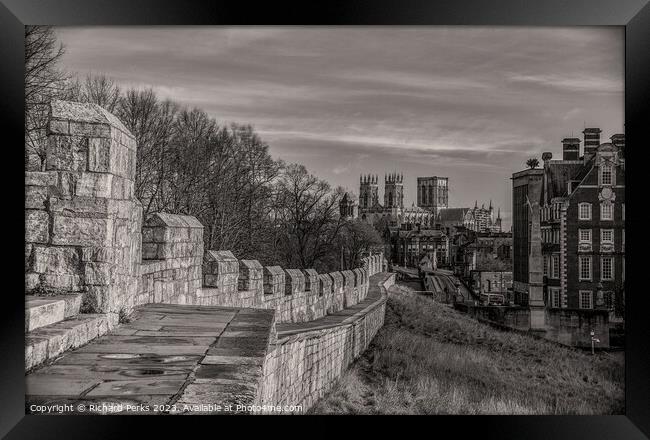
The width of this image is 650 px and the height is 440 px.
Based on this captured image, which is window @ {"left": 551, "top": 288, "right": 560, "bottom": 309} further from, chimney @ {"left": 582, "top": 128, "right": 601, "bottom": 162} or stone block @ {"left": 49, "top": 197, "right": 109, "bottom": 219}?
Result: stone block @ {"left": 49, "top": 197, "right": 109, "bottom": 219}

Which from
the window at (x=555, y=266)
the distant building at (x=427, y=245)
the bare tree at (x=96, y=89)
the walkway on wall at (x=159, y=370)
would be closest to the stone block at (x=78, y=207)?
the walkway on wall at (x=159, y=370)

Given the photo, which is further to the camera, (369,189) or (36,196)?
(369,189)

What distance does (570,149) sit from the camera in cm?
638

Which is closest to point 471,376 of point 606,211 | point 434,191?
point 434,191

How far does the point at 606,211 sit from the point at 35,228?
14.8 ft

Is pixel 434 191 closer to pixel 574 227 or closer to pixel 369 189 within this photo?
pixel 574 227

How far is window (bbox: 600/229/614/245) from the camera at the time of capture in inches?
220

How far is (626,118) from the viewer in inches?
185

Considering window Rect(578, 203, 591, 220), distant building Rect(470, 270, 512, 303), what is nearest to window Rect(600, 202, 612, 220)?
window Rect(578, 203, 591, 220)

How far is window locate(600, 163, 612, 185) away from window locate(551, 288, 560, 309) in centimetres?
179

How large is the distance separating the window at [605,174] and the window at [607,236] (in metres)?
0.41

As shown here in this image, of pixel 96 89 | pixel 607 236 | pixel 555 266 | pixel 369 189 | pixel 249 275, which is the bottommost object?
pixel 249 275

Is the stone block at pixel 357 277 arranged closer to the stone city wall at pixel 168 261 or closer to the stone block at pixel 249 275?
the stone block at pixel 249 275

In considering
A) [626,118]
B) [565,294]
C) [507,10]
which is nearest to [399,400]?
[565,294]
